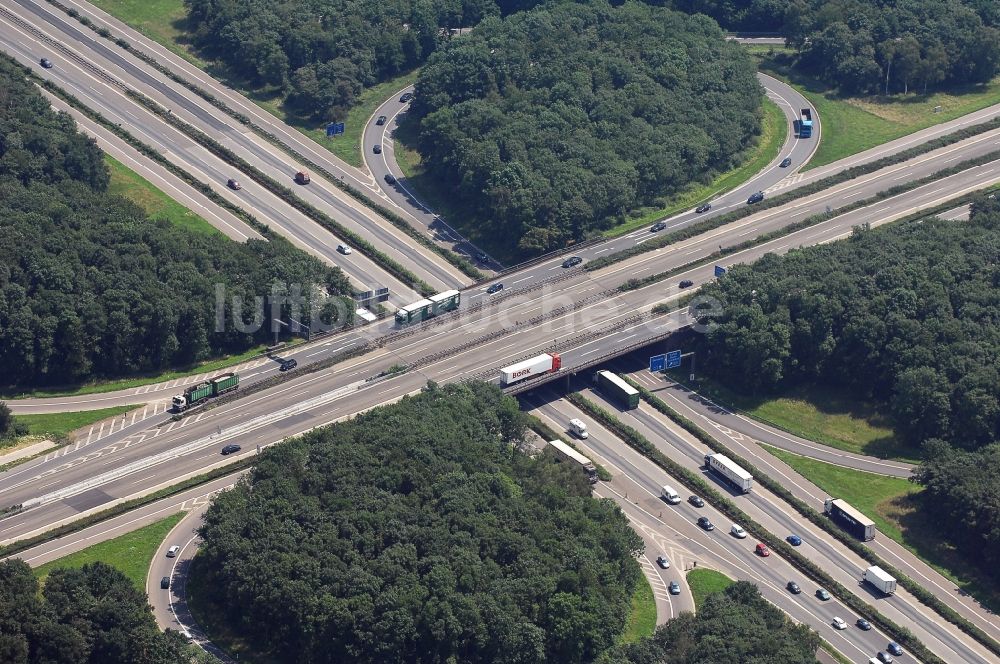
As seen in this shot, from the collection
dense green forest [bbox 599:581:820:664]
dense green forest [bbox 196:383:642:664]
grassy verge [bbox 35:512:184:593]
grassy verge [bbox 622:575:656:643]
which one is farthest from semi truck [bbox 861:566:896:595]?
grassy verge [bbox 35:512:184:593]

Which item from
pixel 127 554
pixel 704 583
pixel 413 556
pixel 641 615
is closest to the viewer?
pixel 413 556

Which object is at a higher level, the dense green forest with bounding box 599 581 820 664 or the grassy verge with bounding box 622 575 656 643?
the dense green forest with bounding box 599 581 820 664

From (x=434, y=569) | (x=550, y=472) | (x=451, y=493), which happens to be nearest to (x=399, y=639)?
(x=434, y=569)

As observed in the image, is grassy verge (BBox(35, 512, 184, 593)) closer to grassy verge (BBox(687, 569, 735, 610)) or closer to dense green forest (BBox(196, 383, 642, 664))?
dense green forest (BBox(196, 383, 642, 664))

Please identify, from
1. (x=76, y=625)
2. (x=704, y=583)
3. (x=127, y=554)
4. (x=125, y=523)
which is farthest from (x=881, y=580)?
(x=76, y=625)

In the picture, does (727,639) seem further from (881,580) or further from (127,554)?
(127,554)

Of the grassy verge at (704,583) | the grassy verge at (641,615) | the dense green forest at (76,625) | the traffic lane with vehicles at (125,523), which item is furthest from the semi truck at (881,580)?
the dense green forest at (76,625)

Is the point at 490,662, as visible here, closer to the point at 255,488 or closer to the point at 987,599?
the point at 255,488
